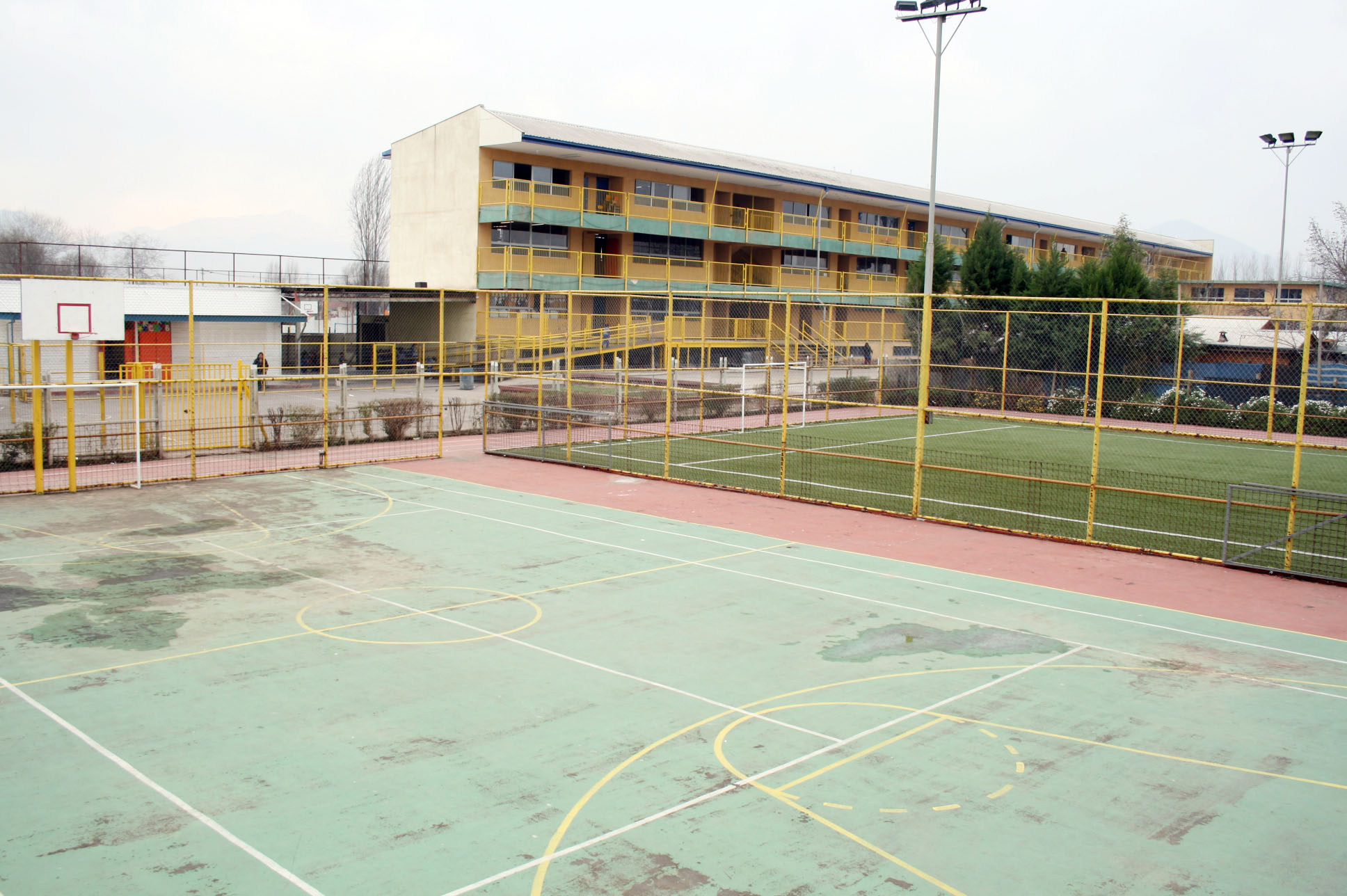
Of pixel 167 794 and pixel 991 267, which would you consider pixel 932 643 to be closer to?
pixel 167 794

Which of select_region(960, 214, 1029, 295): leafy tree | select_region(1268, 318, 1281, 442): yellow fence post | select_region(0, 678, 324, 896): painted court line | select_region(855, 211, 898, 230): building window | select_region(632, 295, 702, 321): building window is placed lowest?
select_region(0, 678, 324, 896): painted court line

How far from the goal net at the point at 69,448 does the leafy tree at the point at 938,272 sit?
30.6m

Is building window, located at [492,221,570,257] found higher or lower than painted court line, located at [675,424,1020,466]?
higher

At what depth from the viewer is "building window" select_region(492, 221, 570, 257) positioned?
46.7 m

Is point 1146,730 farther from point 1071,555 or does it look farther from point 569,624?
point 1071,555

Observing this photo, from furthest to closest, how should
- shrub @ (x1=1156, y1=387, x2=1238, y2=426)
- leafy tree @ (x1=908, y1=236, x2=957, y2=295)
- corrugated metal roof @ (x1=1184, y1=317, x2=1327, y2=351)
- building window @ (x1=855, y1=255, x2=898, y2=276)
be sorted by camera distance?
building window @ (x1=855, y1=255, x2=898, y2=276) < leafy tree @ (x1=908, y1=236, x2=957, y2=295) < corrugated metal roof @ (x1=1184, y1=317, x2=1327, y2=351) < shrub @ (x1=1156, y1=387, x2=1238, y2=426)

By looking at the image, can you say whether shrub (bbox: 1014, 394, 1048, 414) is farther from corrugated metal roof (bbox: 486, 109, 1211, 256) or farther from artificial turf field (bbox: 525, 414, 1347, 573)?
corrugated metal roof (bbox: 486, 109, 1211, 256)

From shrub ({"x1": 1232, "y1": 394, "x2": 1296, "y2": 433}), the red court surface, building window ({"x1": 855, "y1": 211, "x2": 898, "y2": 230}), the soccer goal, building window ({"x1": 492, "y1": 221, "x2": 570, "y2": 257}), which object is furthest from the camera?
building window ({"x1": 855, "y1": 211, "x2": 898, "y2": 230})

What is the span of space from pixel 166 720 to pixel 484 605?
13.1ft

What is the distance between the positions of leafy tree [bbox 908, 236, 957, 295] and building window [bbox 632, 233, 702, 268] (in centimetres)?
1281

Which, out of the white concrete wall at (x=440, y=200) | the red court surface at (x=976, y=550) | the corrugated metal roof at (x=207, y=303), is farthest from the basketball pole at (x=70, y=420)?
the white concrete wall at (x=440, y=200)

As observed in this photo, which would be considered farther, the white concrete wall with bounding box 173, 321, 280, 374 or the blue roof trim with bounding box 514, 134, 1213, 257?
the blue roof trim with bounding box 514, 134, 1213, 257

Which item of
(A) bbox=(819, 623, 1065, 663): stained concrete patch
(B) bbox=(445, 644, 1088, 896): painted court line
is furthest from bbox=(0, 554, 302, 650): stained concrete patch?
(A) bbox=(819, 623, 1065, 663): stained concrete patch

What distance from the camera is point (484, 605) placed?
38.2ft
